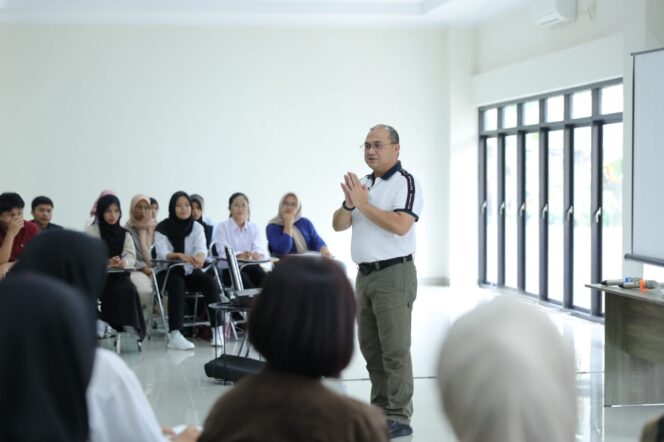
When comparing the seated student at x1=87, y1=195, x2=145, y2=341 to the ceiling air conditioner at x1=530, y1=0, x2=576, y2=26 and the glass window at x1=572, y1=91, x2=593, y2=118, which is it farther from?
the ceiling air conditioner at x1=530, y1=0, x2=576, y2=26

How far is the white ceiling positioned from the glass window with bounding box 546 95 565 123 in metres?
1.31

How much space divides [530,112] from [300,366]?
9.61 m

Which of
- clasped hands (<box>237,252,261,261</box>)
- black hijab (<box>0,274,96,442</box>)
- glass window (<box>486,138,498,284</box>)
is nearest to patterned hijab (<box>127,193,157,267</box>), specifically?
clasped hands (<box>237,252,261,261</box>)

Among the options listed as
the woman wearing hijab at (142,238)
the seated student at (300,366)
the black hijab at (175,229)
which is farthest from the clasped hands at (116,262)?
the seated student at (300,366)

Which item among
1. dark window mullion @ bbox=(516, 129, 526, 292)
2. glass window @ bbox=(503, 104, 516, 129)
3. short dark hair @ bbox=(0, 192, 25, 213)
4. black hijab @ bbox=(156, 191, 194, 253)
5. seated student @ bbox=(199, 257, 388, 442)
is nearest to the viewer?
seated student @ bbox=(199, 257, 388, 442)

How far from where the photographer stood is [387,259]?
472 cm

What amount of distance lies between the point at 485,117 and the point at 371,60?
173 cm

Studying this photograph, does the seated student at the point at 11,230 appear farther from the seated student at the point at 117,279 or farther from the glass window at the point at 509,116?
the glass window at the point at 509,116

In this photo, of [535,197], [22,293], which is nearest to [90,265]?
[22,293]

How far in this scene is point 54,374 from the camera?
1.83 meters

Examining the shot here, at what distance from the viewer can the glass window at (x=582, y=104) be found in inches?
374

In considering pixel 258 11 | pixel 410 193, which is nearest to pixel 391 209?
pixel 410 193

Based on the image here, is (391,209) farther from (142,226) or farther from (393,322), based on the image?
(142,226)

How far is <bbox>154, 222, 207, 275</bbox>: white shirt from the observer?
8.00 metres
